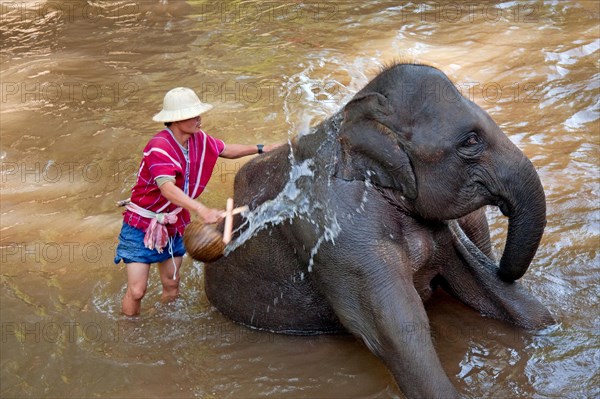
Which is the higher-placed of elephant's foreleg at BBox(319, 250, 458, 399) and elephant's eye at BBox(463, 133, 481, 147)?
elephant's eye at BBox(463, 133, 481, 147)

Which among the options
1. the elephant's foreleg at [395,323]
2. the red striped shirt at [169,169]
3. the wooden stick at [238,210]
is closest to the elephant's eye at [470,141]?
the elephant's foreleg at [395,323]

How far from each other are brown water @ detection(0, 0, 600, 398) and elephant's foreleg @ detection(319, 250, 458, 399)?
0.32 metres

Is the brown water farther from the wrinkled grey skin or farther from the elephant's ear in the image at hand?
the elephant's ear

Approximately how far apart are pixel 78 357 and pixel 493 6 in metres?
7.49

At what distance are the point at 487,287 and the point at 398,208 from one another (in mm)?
840

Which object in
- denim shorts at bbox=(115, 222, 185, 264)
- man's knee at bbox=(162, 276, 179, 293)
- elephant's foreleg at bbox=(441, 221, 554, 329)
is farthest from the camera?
man's knee at bbox=(162, 276, 179, 293)

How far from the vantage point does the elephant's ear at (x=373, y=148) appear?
371 centimetres

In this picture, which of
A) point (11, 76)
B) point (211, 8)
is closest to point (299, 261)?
point (11, 76)

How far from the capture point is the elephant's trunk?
11.9ft

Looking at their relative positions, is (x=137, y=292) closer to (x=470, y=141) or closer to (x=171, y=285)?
(x=171, y=285)

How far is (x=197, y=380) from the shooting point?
4.14m

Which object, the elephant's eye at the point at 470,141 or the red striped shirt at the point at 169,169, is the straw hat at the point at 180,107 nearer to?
the red striped shirt at the point at 169,169

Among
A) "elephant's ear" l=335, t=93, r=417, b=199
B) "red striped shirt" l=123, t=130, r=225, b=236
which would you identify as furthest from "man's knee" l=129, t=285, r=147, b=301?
"elephant's ear" l=335, t=93, r=417, b=199

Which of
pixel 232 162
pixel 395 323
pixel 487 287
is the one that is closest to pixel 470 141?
pixel 395 323
